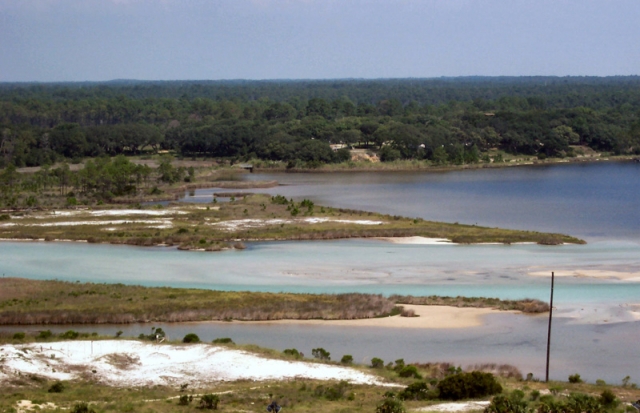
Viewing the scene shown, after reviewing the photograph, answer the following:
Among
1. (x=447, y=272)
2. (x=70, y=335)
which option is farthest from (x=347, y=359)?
(x=447, y=272)

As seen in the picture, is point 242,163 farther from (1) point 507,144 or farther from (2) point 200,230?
(2) point 200,230

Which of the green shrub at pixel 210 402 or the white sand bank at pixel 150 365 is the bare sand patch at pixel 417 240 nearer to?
the white sand bank at pixel 150 365

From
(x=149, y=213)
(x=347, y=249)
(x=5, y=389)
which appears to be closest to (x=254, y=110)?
(x=149, y=213)

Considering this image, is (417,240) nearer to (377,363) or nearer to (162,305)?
(162,305)

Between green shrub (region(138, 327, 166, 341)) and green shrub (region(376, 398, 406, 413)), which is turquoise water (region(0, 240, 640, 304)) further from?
green shrub (region(376, 398, 406, 413))

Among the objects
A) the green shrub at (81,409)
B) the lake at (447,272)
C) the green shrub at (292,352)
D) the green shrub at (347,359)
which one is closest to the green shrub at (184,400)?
the green shrub at (81,409)

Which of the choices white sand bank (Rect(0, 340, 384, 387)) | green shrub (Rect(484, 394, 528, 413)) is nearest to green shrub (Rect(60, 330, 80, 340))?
white sand bank (Rect(0, 340, 384, 387))
